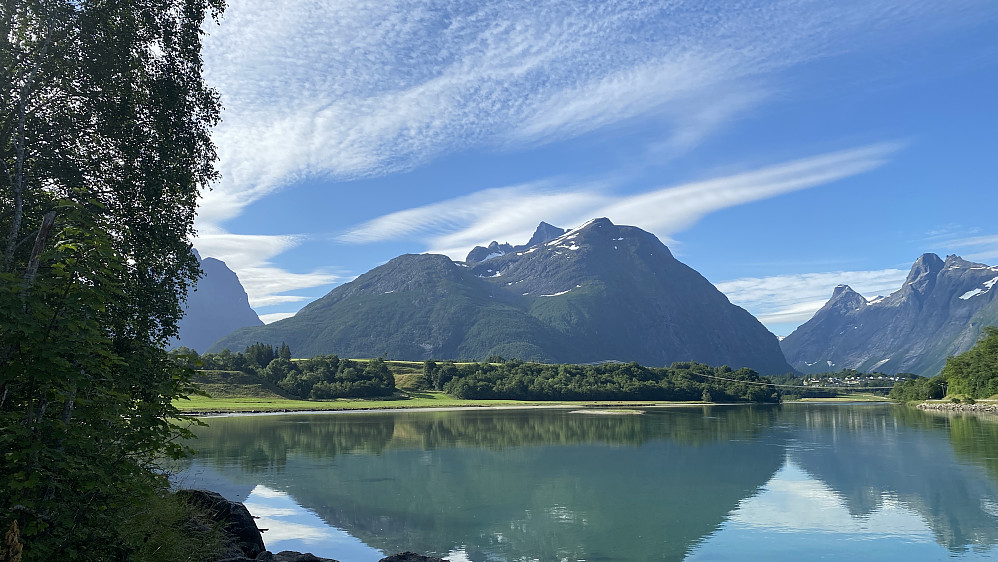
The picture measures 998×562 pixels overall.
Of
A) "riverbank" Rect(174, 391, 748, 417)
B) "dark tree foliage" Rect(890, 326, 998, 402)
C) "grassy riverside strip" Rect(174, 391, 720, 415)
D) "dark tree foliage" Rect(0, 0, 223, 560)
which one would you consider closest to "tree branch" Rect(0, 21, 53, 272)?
"dark tree foliage" Rect(0, 0, 223, 560)

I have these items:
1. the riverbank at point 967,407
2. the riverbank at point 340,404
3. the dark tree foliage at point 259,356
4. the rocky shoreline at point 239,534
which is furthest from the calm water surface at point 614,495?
the dark tree foliage at point 259,356

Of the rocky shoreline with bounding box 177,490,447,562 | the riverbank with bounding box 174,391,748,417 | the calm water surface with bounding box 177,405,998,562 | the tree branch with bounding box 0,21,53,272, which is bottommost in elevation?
the riverbank with bounding box 174,391,748,417

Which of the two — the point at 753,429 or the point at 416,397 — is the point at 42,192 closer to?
the point at 753,429

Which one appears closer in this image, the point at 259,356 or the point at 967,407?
the point at 967,407

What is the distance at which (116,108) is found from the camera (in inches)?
718

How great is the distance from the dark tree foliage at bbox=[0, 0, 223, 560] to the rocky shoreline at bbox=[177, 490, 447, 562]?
5.45m

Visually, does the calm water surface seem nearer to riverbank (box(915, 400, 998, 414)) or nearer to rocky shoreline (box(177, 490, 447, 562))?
rocky shoreline (box(177, 490, 447, 562))

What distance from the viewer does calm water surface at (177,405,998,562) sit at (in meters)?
28.1

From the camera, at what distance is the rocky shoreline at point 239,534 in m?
21.0

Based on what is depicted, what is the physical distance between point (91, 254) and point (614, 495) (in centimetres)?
3481

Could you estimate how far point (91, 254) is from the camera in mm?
12234

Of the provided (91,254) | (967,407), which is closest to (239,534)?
(91,254)

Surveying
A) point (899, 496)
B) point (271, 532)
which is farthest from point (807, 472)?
point (271, 532)

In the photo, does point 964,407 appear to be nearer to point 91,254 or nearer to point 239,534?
point 239,534
